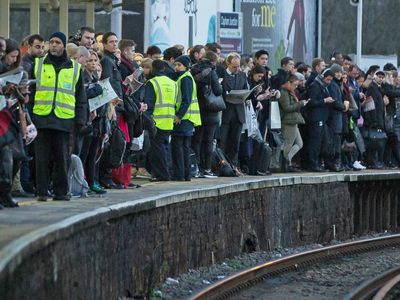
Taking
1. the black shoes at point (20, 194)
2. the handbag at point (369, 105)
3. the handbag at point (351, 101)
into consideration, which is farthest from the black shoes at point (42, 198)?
the handbag at point (369, 105)

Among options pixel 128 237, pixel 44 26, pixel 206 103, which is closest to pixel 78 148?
pixel 128 237

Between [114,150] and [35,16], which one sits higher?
[35,16]

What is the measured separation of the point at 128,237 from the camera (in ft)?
50.0

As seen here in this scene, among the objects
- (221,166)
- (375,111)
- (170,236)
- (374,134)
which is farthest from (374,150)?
(170,236)

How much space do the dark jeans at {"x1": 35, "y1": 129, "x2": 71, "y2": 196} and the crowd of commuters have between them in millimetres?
10

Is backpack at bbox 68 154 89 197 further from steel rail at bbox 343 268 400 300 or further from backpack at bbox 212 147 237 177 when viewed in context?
backpack at bbox 212 147 237 177

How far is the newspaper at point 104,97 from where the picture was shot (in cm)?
1728

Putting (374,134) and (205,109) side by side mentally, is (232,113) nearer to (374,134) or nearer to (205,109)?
(205,109)

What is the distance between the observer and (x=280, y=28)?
32531mm

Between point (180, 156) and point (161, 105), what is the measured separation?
0.76 m

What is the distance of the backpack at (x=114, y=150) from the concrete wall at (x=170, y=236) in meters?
1.04

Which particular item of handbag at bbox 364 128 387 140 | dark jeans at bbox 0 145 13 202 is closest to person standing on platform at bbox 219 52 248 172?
handbag at bbox 364 128 387 140

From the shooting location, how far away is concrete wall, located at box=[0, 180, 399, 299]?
11984mm

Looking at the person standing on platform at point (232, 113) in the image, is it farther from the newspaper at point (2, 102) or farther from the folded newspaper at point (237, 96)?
the newspaper at point (2, 102)
